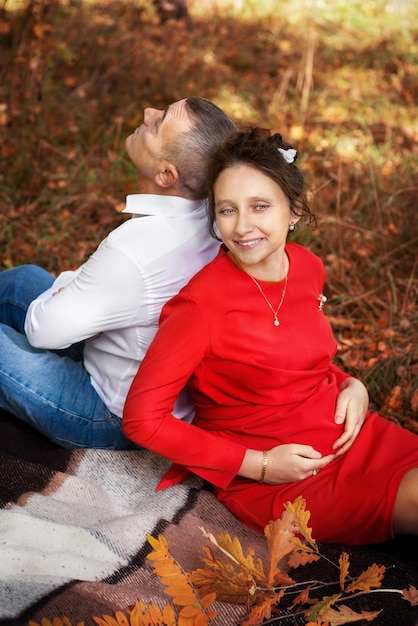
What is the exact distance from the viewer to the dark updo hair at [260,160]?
231cm

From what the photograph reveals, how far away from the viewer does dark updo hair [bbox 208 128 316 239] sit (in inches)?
91.1

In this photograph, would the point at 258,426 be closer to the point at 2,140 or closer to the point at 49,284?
the point at 49,284

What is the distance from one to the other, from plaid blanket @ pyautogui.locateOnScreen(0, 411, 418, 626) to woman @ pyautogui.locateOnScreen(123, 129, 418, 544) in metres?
0.12

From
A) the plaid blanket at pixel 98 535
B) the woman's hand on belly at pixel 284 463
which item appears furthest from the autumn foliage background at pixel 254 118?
the plaid blanket at pixel 98 535

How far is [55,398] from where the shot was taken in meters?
2.75

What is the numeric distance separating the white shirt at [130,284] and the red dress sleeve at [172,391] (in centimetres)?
22

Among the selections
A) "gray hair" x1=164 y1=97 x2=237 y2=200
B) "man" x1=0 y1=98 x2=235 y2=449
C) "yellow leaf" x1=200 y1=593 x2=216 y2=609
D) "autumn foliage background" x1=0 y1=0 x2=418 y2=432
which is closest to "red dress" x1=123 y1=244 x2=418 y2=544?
"man" x1=0 y1=98 x2=235 y2=449

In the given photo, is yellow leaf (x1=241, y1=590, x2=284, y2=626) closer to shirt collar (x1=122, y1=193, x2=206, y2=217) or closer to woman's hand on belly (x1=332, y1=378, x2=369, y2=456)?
woman's hand on belly (x1=332, y1=378, x2=369, y2=456)

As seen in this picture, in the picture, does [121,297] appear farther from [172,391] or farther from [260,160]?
[260,160]

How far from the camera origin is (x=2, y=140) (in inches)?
209

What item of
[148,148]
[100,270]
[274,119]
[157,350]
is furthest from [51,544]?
[274,119]

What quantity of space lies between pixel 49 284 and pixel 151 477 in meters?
1.03

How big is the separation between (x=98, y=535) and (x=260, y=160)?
1.25m

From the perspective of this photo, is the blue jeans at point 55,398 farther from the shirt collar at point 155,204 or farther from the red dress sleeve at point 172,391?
the shirt collar at point 155,204
